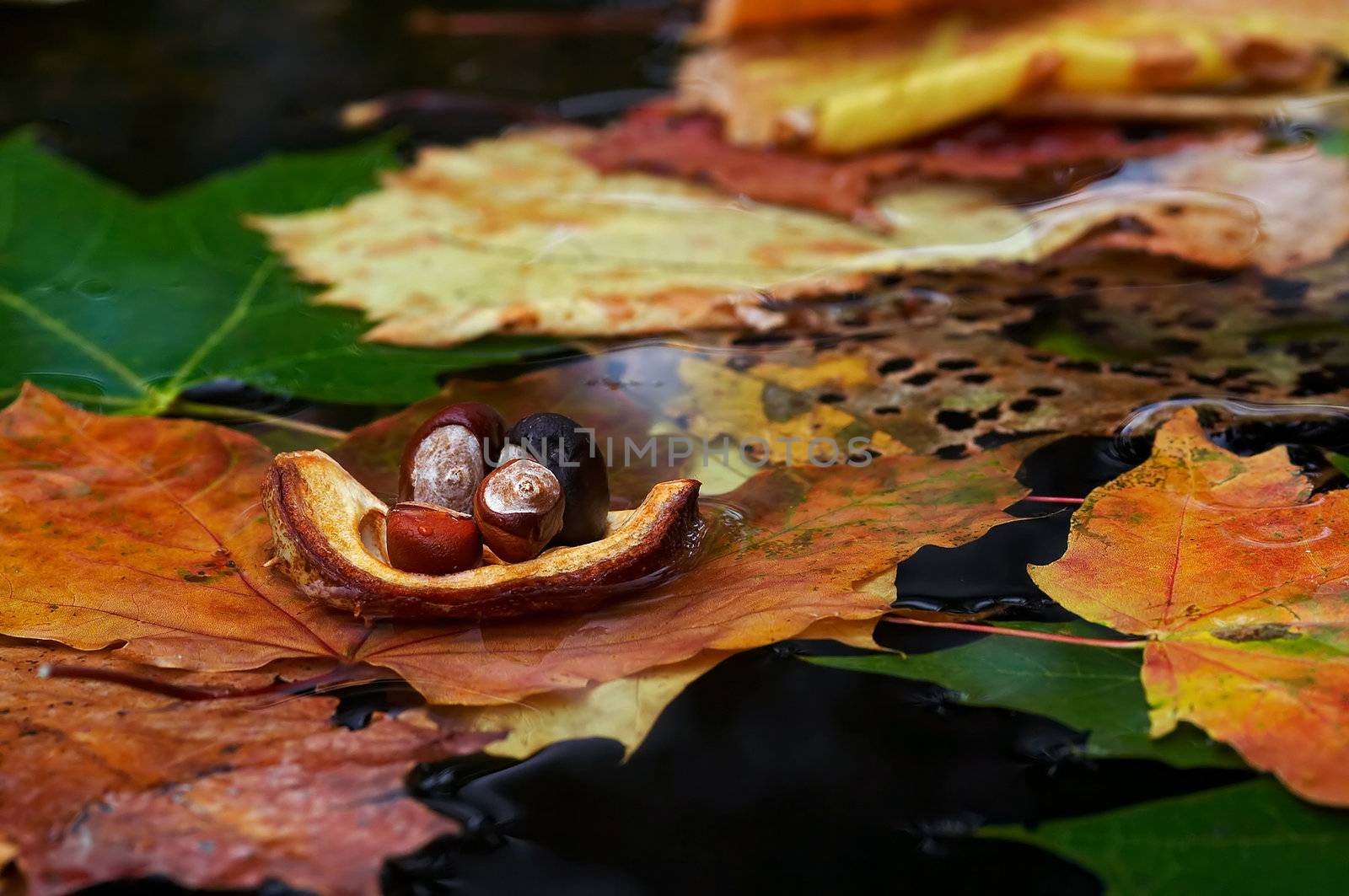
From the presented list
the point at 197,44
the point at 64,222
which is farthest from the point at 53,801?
the point at 197,44

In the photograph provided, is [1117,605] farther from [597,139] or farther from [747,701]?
[597,139]

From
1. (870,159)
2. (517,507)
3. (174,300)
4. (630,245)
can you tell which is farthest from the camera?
(870,159)

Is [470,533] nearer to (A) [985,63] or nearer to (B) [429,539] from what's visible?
(B) [429,539]

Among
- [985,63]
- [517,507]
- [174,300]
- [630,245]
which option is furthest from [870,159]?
[517,507]

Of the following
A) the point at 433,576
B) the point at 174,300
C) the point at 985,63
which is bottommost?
the point at 433,576

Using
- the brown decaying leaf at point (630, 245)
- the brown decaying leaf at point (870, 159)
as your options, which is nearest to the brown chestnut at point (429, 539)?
the brown decaying leaf at point (630, 245)
